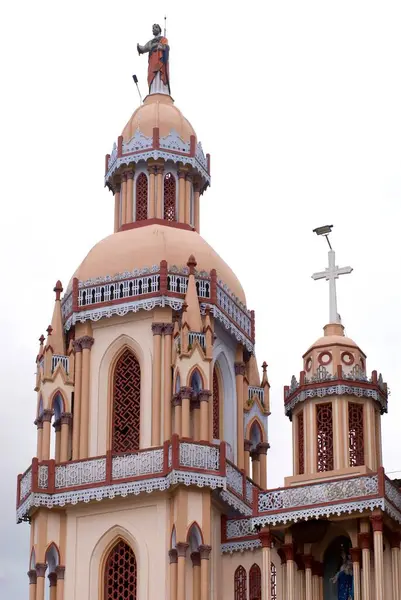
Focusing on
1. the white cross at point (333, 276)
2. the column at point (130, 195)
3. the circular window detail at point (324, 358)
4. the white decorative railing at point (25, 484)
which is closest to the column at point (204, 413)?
the circular window detail at point (324, 358)

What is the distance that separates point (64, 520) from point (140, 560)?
2.10 metres

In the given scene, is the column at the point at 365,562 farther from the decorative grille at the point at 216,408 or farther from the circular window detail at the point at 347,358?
the decorative grille at the point at 216,408

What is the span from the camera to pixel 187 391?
41281 mm

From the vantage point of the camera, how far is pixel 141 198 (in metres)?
46.0

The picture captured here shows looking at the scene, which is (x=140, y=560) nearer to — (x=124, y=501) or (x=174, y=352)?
(x=124, y=501)

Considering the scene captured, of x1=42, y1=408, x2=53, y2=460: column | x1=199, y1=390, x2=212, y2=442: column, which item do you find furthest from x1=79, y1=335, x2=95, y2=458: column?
x1=199, y1=390, x2=212, y2=442: column

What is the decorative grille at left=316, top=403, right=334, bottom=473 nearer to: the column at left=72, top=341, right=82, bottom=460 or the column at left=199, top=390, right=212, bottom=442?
the column at left=199, top=390, right=212, bottom=442

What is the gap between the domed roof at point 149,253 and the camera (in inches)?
1724

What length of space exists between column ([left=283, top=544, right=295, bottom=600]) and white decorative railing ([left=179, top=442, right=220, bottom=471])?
2550mm

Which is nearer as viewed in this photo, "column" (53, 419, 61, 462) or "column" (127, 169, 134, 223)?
"column" (53, 419, 61, 462)

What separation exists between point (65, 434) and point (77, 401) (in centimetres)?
80

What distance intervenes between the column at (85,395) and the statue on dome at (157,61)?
7.96m

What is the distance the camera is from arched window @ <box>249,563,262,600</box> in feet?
132

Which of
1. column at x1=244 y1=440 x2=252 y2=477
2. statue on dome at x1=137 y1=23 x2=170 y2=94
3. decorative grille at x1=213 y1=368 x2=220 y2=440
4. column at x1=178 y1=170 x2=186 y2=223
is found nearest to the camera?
decorative grille at x1=213 y1=368 x2=220 y2=440
